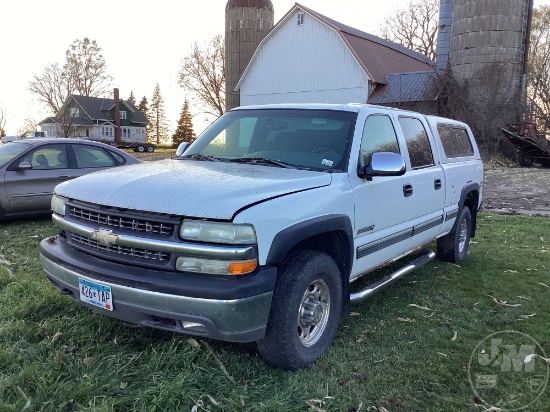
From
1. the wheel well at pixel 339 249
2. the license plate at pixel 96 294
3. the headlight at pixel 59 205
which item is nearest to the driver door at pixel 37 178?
the headlight at pixel 59 205

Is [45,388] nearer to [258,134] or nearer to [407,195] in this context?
[258,134]

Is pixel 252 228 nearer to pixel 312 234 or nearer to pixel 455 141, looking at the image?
pixel 312 234

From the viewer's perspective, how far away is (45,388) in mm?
2742

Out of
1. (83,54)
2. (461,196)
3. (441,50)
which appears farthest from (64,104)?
Answer: (461,196)

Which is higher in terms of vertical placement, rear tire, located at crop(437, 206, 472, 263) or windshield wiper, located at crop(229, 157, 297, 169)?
windshield wiper, located at crop(229, 157, 297, 169)

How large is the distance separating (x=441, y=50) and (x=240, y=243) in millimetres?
26781

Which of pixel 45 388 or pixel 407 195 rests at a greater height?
pixel 407 195

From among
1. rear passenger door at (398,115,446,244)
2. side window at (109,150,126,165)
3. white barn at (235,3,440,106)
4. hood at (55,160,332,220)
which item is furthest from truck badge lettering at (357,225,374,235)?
white barn at (235,3,440,106)

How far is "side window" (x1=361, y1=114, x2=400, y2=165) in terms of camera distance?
4006 mm

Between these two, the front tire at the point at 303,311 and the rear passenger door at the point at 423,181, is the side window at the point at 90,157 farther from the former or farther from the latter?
the front tire at the point at 303,311

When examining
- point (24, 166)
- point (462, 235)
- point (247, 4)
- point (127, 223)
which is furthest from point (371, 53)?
point (127, 223)

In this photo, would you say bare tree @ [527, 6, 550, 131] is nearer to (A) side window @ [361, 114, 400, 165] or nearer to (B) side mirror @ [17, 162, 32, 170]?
(A) side window @ [361, 114, 400, 165]

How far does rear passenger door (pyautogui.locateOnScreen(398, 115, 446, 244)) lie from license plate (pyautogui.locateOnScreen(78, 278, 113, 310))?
2.91 metres

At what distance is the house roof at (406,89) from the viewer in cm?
2481
